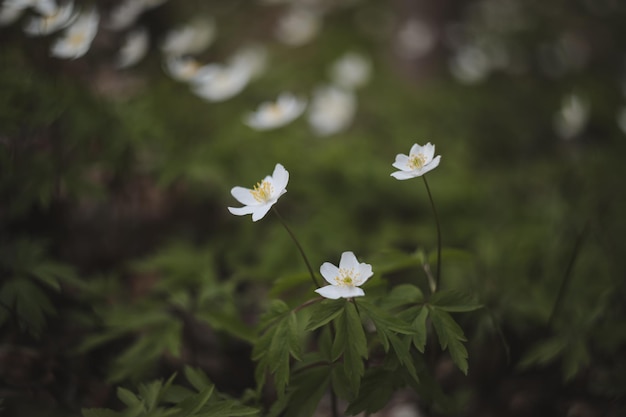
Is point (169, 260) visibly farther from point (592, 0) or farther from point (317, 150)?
point (592, 0)

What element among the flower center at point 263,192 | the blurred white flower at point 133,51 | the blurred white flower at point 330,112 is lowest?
the blurred white flower at point 330,112

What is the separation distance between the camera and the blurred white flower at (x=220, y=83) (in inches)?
116

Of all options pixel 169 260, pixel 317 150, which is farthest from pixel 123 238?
pixel 317 150

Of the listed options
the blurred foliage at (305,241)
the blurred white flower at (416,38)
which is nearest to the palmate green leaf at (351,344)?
the blurred foliage at (305,241)

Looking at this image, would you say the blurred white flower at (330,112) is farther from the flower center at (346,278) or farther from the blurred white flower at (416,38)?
the flower center at (346,278)

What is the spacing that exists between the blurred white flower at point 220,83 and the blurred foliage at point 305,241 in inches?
10.5

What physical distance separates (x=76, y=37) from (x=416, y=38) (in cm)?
367

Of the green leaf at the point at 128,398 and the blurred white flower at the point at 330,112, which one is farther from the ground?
the green leaf at the point at 128,398

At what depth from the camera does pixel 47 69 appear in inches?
98.0

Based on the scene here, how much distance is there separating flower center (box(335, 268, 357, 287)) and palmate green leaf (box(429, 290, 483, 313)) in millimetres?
291

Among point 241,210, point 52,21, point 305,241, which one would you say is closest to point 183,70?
point 52,21

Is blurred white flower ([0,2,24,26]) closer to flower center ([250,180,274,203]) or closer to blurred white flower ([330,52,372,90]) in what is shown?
flower center ([250,180,274,203])

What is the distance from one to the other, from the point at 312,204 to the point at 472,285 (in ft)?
4.03

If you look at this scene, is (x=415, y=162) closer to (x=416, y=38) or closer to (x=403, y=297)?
(x=403, y=297)
